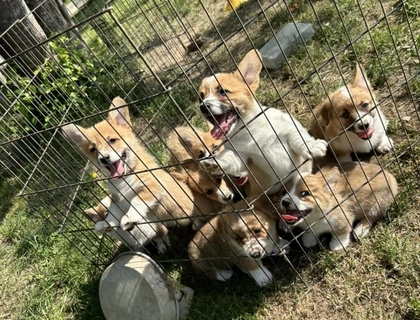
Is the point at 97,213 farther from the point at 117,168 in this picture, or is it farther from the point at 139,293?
the point at 139,293

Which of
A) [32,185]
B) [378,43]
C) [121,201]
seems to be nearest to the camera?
[121,201]

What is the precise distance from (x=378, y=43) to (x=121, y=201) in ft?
9.45

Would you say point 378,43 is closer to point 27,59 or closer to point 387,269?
point 387,269

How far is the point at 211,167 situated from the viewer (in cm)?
329

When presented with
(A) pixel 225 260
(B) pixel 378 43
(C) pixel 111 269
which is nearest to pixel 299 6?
(B) pixel 378 43

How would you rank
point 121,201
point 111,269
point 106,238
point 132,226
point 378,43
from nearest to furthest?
point 111,269
point 132,226
point 121,201
point 106,238
point 378,43

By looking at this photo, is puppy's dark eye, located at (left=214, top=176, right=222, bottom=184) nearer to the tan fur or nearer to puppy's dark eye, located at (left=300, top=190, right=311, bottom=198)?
puppy's dark eye, located at (left=300, top=190, right=311, bottom=198)

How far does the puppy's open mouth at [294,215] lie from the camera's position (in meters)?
2.99

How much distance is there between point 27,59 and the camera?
5.77m

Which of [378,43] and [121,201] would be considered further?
[378,43]

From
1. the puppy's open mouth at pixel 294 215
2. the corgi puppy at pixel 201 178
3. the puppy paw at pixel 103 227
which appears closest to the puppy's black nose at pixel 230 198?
the corgi puppy at pixel 201 178

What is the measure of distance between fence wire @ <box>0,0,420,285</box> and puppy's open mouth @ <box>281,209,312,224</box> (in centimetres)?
7

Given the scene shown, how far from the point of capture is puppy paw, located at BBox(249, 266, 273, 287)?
3.16 metres

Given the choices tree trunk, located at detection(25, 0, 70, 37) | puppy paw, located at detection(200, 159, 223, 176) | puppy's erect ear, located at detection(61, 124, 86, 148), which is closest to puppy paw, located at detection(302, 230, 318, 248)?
puppy paw, located at detection(200, 159, 223, 176)
